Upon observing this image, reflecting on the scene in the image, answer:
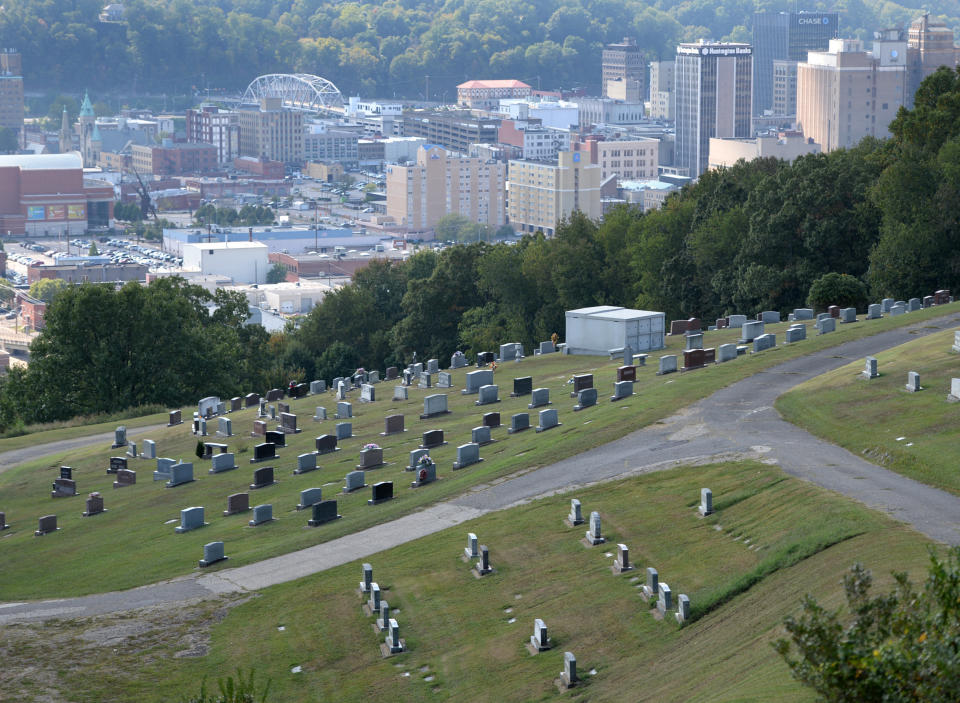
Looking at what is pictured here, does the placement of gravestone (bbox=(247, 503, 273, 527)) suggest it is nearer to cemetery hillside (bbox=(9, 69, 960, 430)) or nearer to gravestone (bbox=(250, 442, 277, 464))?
gravestone (bbox=(250, 442, 277, 464))

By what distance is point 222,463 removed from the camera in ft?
136

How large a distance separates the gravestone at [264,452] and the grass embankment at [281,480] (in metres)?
0.34

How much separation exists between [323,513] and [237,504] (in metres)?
3.77

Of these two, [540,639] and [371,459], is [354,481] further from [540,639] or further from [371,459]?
[540,639]

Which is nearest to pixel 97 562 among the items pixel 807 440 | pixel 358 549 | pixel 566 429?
pixel 358 549

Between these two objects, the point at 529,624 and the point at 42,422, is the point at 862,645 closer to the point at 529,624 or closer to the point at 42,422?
the point at 529,624

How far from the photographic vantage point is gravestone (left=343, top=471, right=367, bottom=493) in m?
35.8

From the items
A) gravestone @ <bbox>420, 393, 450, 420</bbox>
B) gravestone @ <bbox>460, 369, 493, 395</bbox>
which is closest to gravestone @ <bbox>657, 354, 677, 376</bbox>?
gravestone @ <bbox>420, 393, 450, 420</bbox>

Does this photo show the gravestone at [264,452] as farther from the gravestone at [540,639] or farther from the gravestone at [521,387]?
the gravestone at [540,639]

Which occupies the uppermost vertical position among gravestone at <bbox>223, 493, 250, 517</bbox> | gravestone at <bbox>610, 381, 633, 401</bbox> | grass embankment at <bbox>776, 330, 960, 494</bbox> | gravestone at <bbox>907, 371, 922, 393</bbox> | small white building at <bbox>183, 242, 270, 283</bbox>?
gravestone at <bbox>907, 371, 922, 393</bbox>

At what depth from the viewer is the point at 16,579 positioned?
108 ft

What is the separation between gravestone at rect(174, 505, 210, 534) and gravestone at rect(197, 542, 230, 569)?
3.72 meters

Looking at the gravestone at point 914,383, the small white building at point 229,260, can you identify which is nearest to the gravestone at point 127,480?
the gravestone at point 914,383

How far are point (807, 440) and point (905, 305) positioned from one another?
21639 mm
